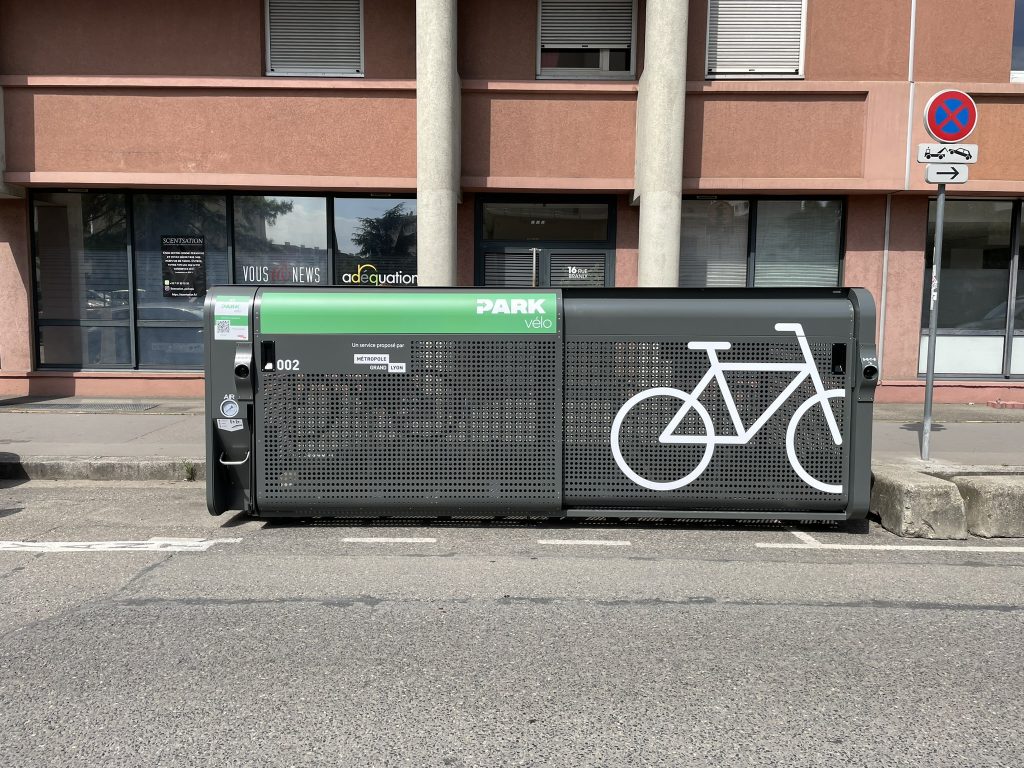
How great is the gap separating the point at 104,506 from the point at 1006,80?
13.3 metres

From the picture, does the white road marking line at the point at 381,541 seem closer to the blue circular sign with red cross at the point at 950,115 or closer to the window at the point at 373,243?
the blue circular sign with red cross at the point at 950,115

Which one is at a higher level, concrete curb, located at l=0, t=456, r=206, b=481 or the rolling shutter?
the rolling shutter

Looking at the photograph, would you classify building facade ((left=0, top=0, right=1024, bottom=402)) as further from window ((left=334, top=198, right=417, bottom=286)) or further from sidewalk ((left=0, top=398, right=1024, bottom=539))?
→ sidewalk ((left=0, top=398, right=1024, bottom=539))

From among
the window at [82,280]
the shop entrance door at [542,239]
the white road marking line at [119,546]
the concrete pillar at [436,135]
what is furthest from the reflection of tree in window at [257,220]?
the white road marking line at [119,546]

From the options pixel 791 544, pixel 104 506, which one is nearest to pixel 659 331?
pixel 791 544

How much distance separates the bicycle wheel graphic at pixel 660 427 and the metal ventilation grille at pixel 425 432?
49cm

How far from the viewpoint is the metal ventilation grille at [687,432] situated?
564 centimetres

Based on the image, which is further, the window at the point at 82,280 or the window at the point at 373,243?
the window at the point at 82,280

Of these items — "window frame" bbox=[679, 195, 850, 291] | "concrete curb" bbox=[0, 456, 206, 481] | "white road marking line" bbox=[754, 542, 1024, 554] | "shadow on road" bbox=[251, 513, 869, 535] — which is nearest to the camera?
"white road marking line" bbox=[754, 542, 1024, 554]

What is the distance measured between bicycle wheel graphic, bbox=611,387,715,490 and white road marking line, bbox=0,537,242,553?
3.02 meters

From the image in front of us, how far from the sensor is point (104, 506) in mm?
6586

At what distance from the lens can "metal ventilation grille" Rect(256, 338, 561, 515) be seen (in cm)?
570

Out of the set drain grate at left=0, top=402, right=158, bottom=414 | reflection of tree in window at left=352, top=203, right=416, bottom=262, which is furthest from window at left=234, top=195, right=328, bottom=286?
drain grate at left=0, top=402, right=158, bottom=414

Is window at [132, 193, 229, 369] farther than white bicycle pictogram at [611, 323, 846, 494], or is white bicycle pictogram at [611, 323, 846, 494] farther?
window at [132, 193, 229, 369]
